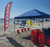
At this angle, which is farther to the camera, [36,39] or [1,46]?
[36,39]

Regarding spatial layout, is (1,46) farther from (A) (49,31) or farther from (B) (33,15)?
(A) (49,31)

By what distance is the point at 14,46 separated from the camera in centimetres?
446

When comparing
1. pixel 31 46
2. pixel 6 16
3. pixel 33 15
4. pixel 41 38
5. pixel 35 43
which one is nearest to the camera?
pixel 41 38

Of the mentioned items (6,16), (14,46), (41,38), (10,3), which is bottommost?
(14,46)

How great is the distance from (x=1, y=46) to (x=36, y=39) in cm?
232

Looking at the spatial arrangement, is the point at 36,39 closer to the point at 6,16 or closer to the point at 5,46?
the point at 5,46

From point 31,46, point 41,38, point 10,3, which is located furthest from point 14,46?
point 10,3

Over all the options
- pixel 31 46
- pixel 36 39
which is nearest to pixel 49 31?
pixel 36 39

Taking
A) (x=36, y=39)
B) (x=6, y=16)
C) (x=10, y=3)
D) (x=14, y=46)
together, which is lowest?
(x=14, y=46)

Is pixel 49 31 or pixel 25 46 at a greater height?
pixel 49 31

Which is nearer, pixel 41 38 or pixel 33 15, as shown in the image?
pixel 41 38

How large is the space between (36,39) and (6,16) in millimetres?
3247

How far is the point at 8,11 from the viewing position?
6.37m

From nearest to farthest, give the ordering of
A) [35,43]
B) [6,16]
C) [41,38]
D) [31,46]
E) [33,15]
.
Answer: [41,38] → [31,46] → [35,43] → [33,15] → [6,16]
